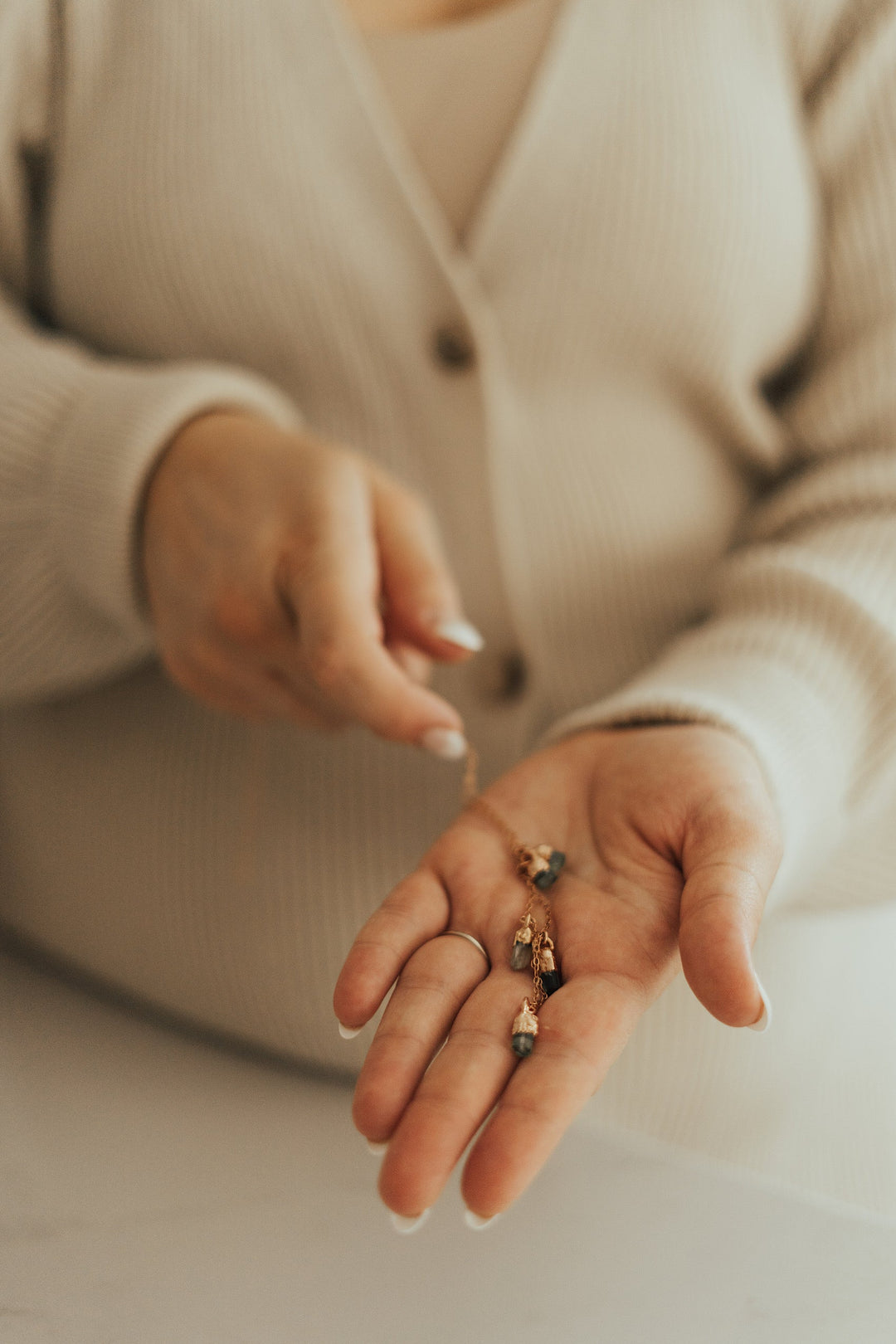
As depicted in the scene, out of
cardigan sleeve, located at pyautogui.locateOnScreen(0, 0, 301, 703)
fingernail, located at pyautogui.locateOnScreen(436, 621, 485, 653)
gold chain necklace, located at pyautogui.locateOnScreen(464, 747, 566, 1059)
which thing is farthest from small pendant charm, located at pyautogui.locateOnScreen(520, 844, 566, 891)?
cardigan sleeve, located at pyautogui.locateOnScreen(0, 0, 301, 703)

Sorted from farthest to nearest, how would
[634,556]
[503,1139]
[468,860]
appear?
[634,556] → [468,860] → [503,1139]

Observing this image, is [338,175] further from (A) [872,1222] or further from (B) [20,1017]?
(A) [872,1222]

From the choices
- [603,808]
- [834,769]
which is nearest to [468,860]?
[603,808]

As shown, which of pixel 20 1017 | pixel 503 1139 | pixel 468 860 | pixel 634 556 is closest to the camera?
pixel 503 1139

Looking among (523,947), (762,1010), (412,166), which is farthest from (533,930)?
(412,166)

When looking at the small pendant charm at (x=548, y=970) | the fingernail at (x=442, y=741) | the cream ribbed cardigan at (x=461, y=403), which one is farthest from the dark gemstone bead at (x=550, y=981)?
the cream ribbed cardigan at (x=461, y=403)

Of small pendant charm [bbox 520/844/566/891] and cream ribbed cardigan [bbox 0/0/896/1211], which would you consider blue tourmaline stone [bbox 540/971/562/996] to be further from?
cream ribbed cardigan [bbox 0/0/896/1211]
